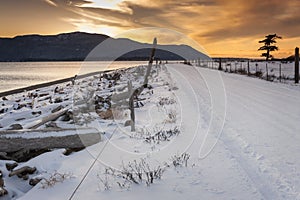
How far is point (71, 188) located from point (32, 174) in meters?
1.23

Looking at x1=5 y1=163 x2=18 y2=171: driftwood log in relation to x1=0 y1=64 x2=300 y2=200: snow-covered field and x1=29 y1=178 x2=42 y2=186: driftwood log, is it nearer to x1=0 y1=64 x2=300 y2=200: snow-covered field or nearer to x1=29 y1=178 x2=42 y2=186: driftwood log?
x1=0 y1=64 x2=300 y2=200: snow-covered field

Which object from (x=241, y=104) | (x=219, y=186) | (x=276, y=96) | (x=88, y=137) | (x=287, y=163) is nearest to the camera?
(x=219, y=186)

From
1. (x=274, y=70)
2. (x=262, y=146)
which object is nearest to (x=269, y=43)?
(x=274, y=70)

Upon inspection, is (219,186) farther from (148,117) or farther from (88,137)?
(148,117)

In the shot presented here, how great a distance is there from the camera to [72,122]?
7.74 meters

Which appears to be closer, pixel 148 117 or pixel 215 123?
pixel 215 123

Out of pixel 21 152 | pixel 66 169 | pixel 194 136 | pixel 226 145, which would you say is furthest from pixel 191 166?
pixel 21 152

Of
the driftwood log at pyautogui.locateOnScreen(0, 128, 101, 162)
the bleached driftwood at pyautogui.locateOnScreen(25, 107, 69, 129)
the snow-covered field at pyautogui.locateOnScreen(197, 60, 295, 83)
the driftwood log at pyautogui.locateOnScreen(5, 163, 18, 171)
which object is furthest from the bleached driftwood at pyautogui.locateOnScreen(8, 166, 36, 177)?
the snow-covered field at pyautogui.locateOnScreen(197, 60, 295, 83)

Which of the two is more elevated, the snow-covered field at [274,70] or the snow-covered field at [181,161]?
the snow-covered field at [274,70]

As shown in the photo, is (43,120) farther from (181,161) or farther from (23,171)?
(181,161)

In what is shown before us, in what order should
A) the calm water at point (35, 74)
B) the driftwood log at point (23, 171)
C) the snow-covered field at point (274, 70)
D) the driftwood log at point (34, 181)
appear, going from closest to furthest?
the driftwood log at point (34, 181)
the driftwood log at point (23, 171)
the snow-covered field at point (274, 70)
the calm water at point (35, 74)

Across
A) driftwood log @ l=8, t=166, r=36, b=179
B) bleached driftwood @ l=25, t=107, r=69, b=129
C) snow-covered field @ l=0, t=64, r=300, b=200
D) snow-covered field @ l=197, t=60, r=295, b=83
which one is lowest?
driftwood log @ l=8, t=166, r=36, b=179

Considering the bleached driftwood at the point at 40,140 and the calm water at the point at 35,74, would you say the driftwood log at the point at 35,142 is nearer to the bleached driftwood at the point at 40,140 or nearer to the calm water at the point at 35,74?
the bleached driftwood at the point at 40,140

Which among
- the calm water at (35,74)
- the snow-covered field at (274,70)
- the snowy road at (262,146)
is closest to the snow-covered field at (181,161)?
the snowy road at (262,146)
